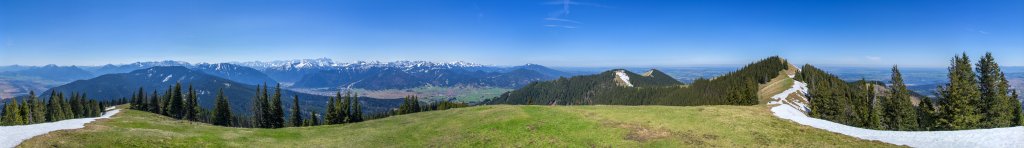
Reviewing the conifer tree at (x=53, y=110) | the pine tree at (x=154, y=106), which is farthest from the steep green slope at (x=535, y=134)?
the pine tree at (x=154, y=106)

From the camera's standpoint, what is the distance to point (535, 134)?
41.2m

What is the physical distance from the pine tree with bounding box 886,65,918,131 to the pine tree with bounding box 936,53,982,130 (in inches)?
508

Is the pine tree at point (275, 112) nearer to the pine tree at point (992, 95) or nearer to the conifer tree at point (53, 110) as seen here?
the conifer tree at point (53, 110)

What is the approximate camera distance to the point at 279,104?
113 meters

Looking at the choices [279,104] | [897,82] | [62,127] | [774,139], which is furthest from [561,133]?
[279,104]

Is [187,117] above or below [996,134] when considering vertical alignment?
below

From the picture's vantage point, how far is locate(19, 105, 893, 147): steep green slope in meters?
34.6

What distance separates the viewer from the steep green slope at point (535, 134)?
34594 millimetres

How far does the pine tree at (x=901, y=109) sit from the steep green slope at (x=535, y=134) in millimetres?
47245

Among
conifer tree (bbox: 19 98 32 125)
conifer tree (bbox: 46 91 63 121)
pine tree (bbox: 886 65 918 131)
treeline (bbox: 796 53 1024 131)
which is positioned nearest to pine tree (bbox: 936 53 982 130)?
treeline (bbox: 796 53 1024 131)

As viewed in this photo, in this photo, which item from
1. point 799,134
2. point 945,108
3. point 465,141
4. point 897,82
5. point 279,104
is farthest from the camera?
point 279,104

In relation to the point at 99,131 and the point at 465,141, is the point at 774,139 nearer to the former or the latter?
the point at 465,141

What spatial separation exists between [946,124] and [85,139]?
90.8 m

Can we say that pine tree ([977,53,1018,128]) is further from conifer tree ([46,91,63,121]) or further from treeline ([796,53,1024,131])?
conifer tree ([46,91,63,121])
